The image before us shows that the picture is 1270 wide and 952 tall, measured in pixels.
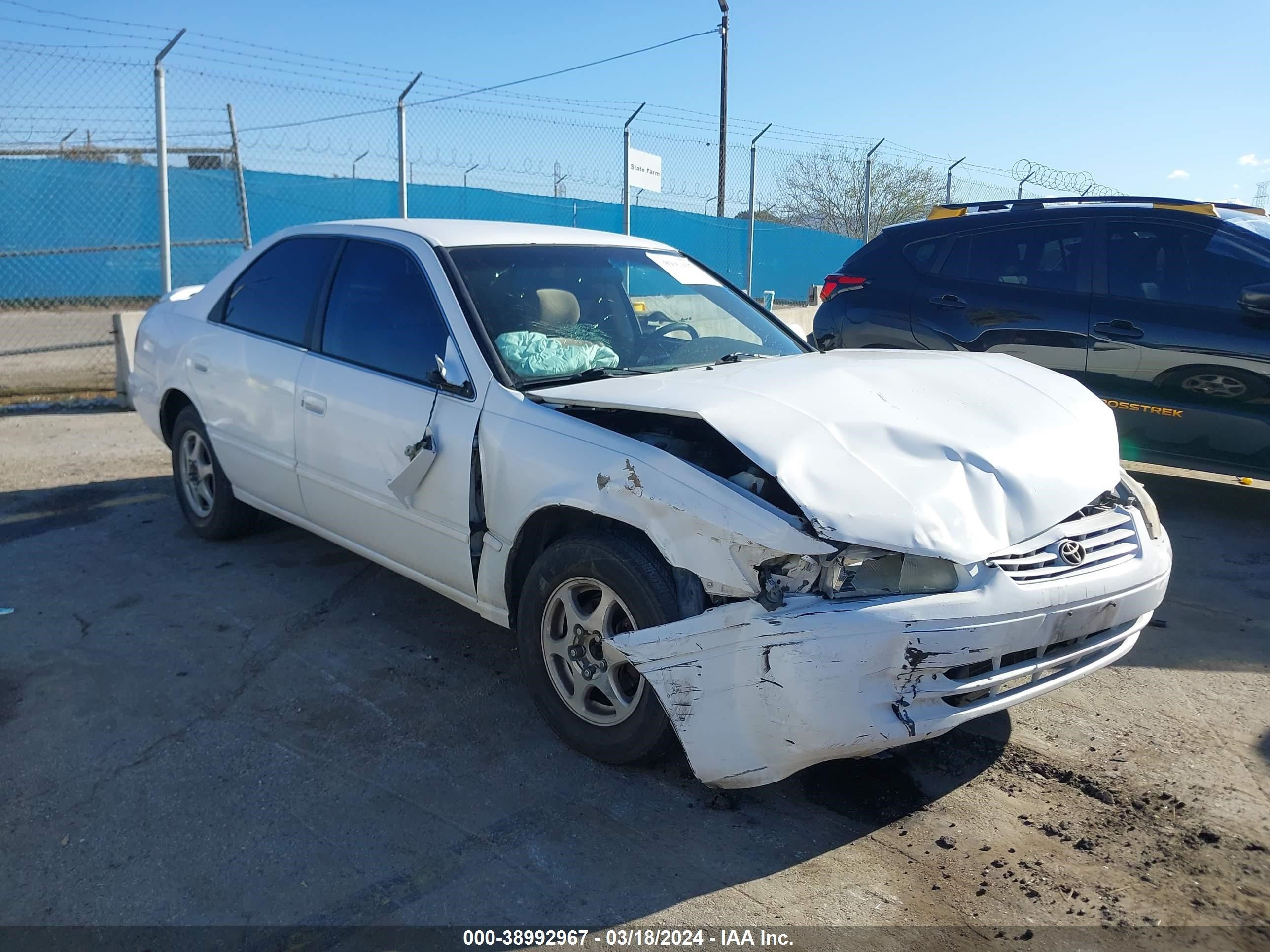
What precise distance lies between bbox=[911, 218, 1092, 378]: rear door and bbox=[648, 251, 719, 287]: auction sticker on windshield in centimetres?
225

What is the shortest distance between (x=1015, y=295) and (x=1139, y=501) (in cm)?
330

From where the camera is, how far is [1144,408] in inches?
233

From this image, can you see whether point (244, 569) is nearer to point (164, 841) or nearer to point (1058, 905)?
point (164, 841)

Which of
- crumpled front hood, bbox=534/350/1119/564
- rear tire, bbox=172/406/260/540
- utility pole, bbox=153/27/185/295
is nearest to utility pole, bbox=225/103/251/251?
utility pole, bbox=153/27/185/295

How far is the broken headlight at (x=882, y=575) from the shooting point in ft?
8.68

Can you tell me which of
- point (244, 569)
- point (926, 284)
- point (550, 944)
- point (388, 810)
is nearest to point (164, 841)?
point (388, 810)

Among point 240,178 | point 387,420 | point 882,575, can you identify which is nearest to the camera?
point 882,575

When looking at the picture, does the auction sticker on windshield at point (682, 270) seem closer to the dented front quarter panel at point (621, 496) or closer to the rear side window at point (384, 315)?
the rear side window at point (384, 315)

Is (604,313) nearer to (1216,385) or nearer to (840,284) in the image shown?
(840,284)

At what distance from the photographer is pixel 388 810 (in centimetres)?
298

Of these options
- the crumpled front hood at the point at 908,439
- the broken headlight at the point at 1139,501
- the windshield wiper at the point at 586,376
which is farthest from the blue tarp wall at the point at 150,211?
the broken headlight at the point at 1139,501

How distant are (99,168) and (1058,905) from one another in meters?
19.6

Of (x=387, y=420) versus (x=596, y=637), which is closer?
(x=596, y=637)

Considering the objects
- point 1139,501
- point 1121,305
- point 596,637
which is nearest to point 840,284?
point 1121,305
